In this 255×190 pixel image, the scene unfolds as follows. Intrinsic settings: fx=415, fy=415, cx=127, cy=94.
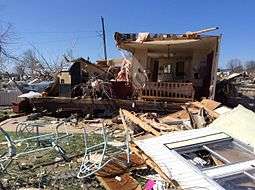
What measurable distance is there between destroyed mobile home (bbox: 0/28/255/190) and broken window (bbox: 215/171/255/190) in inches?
0.5

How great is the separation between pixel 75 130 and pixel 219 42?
6807 millimetres

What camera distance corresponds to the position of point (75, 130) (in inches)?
571

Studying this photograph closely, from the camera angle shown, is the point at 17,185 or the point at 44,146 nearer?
the point at 17,185

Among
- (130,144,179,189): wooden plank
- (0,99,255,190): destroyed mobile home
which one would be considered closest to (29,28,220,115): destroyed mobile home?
(0,99,255,190): destroyed mobile home

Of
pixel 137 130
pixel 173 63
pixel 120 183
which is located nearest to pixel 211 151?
pixel 120 183

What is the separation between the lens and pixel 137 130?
465 inches

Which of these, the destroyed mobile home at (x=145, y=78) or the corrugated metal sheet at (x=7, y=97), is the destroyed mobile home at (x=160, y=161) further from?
the corrugated metal sheet at (x=7, y=97)

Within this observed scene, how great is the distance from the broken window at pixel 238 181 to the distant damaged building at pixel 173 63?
1153 centimetres

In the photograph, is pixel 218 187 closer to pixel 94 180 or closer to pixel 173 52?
pixel 94 180

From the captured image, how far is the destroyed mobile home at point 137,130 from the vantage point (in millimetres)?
6297

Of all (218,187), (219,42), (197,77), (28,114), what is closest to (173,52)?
(197,77)

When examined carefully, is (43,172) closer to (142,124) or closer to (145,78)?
(142,124)

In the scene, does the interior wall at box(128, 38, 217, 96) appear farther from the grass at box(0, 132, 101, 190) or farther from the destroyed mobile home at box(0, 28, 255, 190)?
the grass at box(0, 132, 101, 190)

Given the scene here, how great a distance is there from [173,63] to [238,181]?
15.5m
